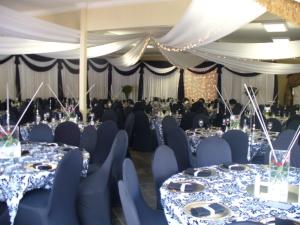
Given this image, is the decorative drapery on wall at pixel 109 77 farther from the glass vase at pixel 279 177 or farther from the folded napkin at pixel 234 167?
the glass vase at pixel 279 177

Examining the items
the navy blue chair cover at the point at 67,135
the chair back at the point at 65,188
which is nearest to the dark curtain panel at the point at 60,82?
the navy blue chair cover at the point at 67,135

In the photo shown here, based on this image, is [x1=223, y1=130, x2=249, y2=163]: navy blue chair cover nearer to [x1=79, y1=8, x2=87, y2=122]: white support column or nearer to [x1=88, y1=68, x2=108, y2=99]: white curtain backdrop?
[x1=79, y1=8, x2=87, y2=122]: white support column

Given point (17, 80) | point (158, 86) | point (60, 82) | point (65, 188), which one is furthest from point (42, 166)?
point (158, 86)

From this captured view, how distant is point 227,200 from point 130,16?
4.88m

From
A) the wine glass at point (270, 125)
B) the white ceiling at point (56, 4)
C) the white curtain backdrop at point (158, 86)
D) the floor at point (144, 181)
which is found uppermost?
→ the white ceiling at point (56, 4)

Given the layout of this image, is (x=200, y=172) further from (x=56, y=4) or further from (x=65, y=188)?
(x=56, y=4)

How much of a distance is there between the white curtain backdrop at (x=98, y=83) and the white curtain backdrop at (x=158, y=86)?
6.00 feet

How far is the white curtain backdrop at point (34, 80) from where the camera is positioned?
1106 cm

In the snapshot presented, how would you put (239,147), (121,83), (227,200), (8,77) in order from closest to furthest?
(227,200), (239,147), (8,77), (121,83)

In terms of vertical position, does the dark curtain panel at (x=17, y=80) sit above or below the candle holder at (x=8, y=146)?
above

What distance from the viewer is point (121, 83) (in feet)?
50.8

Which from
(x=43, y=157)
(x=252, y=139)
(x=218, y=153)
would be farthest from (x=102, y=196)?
(x=252, y=139)

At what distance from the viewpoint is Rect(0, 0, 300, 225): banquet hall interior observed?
8.29 ft

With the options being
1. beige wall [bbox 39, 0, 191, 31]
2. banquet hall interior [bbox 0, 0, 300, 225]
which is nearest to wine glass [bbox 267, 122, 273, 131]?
banquet hall interior [bbox 0, 0, 300, 225]
